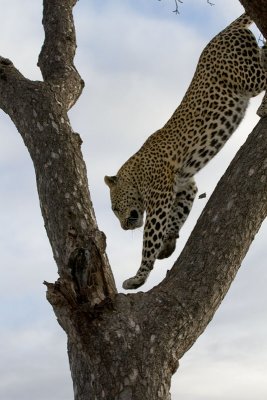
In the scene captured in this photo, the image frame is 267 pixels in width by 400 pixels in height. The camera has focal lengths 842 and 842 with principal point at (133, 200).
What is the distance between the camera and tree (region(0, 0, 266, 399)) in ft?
19.3

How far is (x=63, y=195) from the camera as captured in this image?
21.7 ft

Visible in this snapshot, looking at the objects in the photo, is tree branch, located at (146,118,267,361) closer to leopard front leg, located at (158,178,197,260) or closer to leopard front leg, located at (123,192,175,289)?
leopard front leg, located at (123,192,175,289)

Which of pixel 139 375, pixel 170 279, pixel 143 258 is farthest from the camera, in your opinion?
pixel 143 258

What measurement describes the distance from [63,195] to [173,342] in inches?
57.8

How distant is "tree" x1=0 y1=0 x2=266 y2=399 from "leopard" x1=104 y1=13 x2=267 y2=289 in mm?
3260

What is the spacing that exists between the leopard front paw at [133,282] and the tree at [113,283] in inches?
119

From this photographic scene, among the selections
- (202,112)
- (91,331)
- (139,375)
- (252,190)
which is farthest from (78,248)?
(202,112)

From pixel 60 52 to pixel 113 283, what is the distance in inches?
137

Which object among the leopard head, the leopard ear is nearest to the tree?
the leopard head

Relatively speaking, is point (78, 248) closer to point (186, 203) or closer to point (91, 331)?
point (91, 331)

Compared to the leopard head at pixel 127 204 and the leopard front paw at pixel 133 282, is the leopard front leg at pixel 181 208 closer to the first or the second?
the leopard head at pixel 127 204

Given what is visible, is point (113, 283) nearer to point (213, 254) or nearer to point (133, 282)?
point (213, 254)

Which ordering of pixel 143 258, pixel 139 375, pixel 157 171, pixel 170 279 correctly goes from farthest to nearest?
pixel 157 171, pixel 143 258, pixel 170 279, pixel 139 375

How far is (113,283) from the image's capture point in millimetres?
6207
